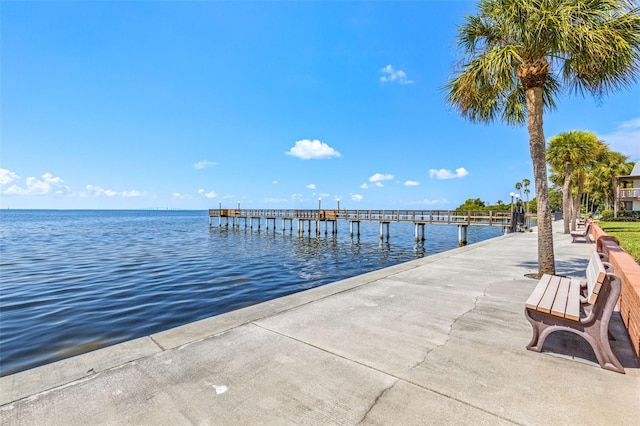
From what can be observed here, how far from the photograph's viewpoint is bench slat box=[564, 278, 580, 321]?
10.1 feet

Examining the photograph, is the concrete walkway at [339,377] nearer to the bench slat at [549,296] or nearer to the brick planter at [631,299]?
the brick planter at [631,299]

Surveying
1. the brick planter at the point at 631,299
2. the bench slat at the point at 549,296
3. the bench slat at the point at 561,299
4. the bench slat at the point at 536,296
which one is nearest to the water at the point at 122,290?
the bench slat at the point at 536,296

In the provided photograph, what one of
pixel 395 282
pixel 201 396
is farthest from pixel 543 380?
pixel 395 282

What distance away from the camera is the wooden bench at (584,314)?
115 inches

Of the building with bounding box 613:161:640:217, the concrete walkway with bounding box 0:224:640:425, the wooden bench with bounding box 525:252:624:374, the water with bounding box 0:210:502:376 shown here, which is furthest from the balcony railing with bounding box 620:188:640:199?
the wooden bench with bounding box 525:252:624:374

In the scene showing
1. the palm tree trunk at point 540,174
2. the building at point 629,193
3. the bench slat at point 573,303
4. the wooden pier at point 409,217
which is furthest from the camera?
the building at point 629,193

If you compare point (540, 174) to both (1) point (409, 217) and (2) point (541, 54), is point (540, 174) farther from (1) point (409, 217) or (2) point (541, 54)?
(1) point (409, 217)

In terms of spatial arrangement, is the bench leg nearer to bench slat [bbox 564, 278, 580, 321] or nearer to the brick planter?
bench slat [bbox 564, 278, 580, 321]

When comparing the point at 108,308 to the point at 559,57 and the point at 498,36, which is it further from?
the point at 559,57

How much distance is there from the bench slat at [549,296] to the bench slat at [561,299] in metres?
0.03

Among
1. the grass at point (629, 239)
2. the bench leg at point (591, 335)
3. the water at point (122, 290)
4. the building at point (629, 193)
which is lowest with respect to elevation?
the water at point (122, 290)

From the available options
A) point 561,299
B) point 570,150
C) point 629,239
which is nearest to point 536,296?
point 561,299

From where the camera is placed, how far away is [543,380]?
9.38 feet

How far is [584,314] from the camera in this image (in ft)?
11.8
